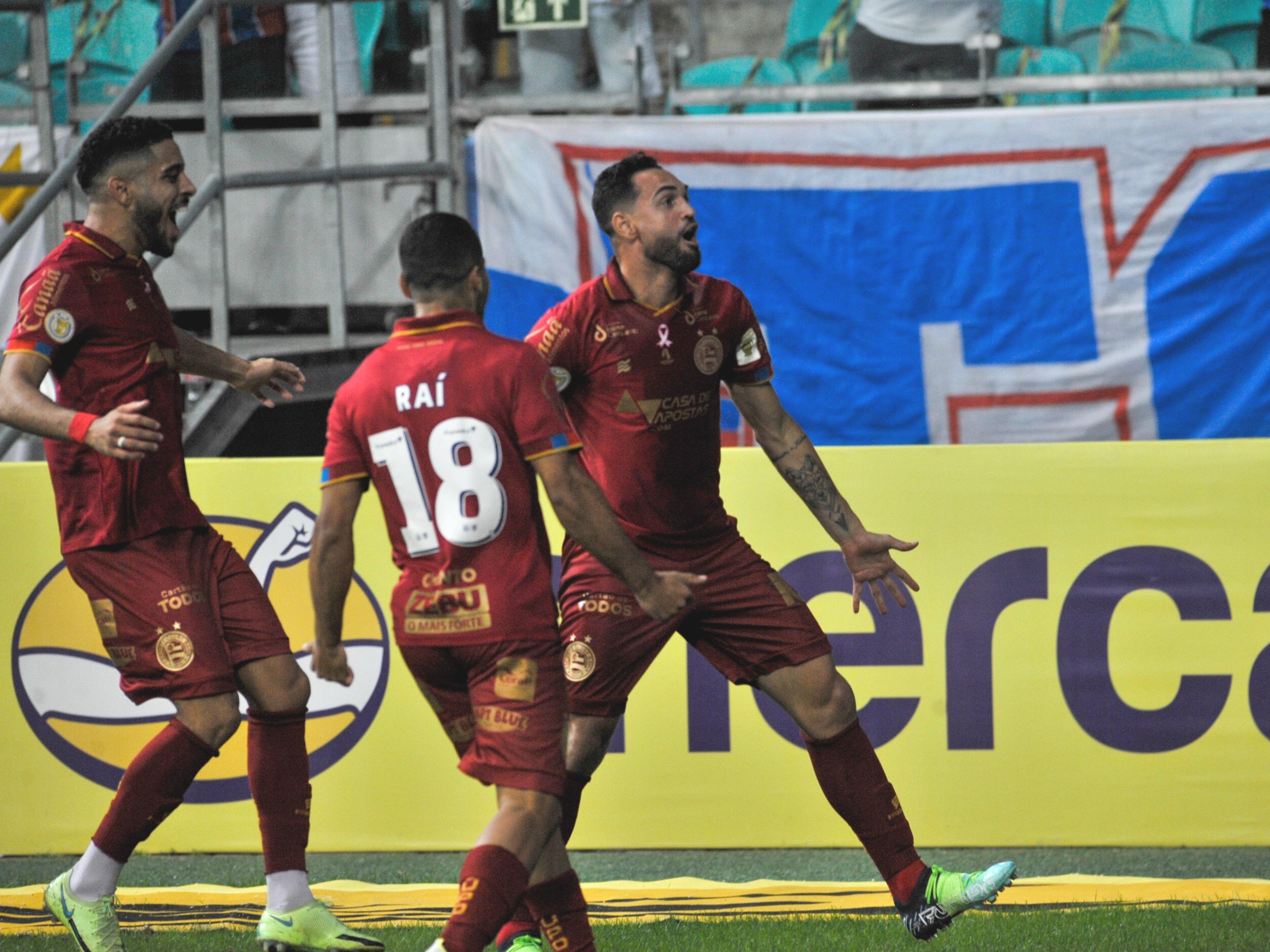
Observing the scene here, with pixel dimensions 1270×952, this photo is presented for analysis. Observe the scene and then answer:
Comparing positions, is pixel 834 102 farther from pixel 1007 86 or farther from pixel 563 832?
pixel 563 832

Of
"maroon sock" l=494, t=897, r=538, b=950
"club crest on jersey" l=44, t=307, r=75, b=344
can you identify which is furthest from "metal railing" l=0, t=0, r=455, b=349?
"maroon sock" l=494, t=897, r=538, b=950

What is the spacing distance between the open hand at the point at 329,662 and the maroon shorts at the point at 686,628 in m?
0.76

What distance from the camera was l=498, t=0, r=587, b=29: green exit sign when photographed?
8258 mm

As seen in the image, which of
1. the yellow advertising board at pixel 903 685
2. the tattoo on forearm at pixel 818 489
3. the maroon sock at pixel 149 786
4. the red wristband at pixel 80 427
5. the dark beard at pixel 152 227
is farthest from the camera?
the yellow advertising board at pixel 903 685

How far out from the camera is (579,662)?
13.6ft

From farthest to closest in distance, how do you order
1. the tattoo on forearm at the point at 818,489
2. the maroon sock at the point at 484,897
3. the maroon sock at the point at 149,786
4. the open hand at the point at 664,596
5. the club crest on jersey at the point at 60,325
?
the tattoo on forearm at the point at 818,489 → the maroon sock at the point at 149,786 → the club crest on jersey at the point at 60,325 → the open hand at the point at 664,596 → the maroon sock at the point at 484,897

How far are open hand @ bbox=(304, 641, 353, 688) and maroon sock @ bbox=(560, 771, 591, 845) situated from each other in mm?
869

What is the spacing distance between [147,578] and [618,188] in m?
1.73

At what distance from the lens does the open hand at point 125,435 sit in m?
3.57

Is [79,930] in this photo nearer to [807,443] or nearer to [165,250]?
[165,250]

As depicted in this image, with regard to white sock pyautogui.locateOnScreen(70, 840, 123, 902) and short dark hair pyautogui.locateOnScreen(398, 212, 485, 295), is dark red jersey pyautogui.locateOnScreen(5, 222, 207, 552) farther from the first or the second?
short dark hair pyautogui.locateOnScreen(398, 212, 485, 295)

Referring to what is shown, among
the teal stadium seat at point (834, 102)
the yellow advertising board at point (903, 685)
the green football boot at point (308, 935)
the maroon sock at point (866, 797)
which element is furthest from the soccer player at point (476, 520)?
the teal stadium seat at point (834, 102)

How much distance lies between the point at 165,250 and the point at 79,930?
6.18 feet

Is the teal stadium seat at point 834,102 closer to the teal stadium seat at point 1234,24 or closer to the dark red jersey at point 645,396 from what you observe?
the teal stadium seat at point 1234,24
